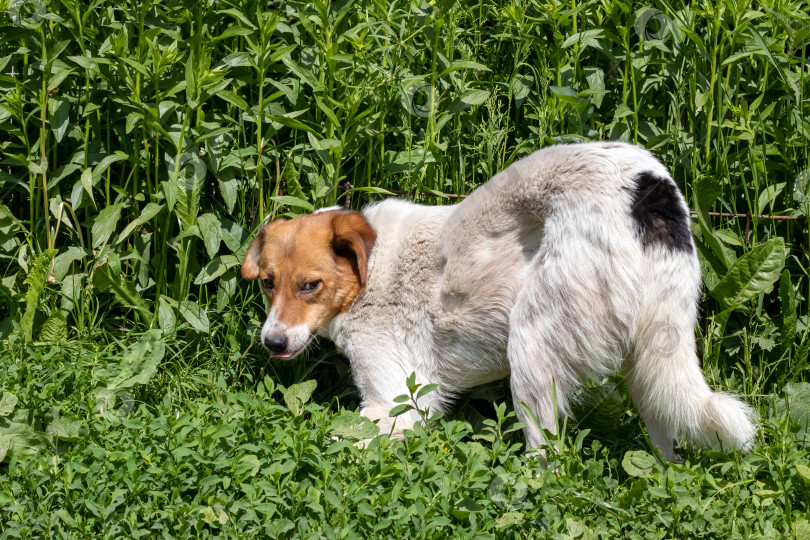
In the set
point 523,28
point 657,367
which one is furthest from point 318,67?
point 657,367

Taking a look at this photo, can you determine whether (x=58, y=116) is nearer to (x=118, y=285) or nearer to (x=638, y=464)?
(x=118, y=285)

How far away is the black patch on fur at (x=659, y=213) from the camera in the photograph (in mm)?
3250

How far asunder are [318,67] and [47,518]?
2.62 m

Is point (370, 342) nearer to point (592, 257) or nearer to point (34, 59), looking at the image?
point (592, 257)

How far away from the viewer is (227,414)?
3371 mm

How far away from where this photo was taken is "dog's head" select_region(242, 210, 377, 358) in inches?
157

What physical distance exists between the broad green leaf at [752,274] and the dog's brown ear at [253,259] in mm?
2308

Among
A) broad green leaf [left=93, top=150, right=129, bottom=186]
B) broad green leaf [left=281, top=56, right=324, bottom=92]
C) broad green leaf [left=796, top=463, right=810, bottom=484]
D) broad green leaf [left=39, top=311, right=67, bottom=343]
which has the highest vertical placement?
broad green leaf [left=281, top=56, right=324, bottom=92]

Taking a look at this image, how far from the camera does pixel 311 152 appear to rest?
4.58 meters

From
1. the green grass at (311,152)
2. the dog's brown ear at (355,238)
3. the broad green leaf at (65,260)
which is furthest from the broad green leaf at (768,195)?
the broad green leaf at (65,260)

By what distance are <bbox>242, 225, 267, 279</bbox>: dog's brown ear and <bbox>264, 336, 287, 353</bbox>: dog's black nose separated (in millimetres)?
414

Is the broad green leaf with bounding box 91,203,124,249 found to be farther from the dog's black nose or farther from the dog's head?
the dog's black nose

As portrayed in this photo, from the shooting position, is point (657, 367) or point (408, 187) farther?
point (408, 187)

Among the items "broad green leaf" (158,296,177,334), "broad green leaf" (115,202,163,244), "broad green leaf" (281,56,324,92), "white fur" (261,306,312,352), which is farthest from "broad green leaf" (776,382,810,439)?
"broad green leaf" (115,202,163,244)
